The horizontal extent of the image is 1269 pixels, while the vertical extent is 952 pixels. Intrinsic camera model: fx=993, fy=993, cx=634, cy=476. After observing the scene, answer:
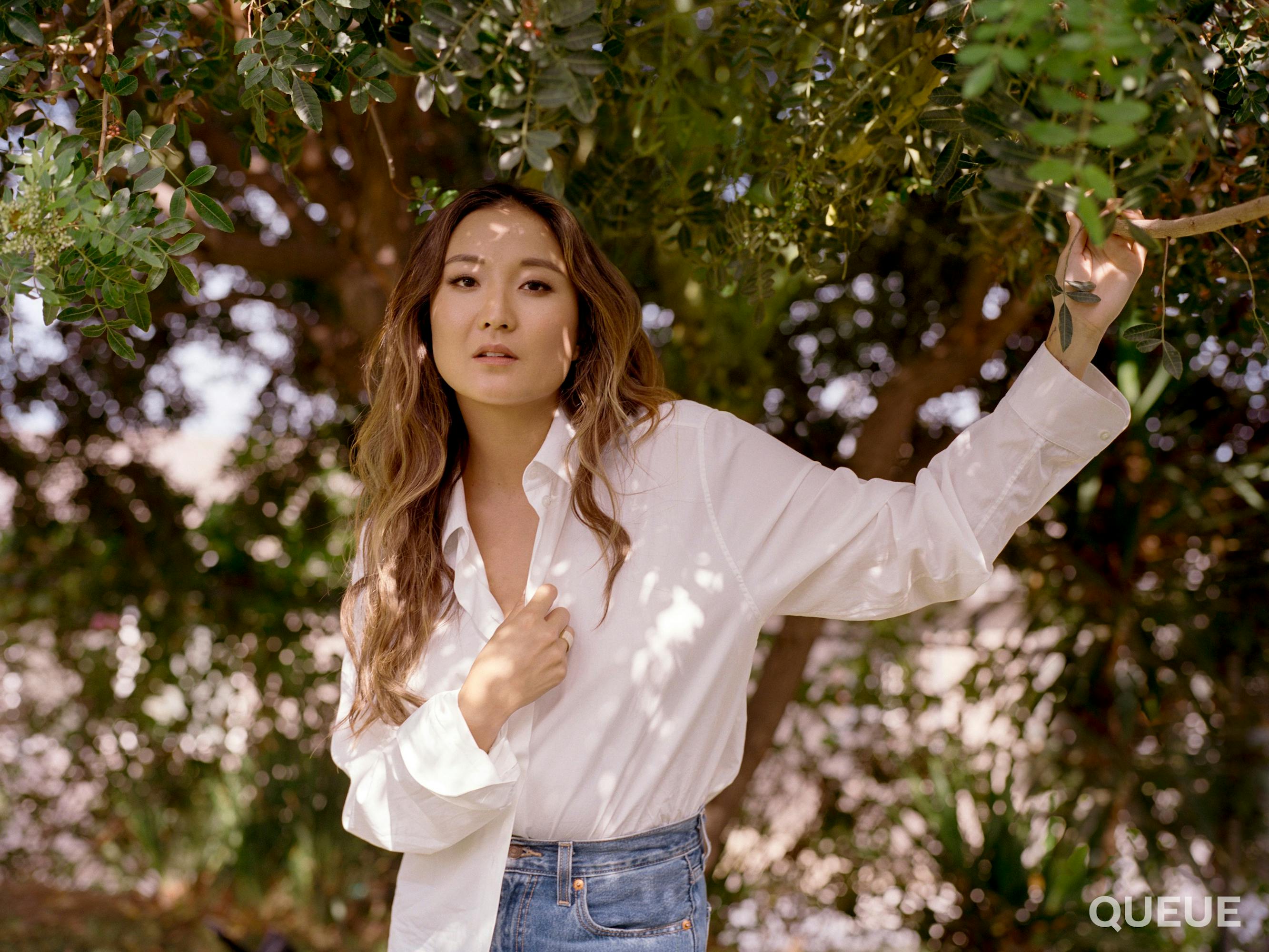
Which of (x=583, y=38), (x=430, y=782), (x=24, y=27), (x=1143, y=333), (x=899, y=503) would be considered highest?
(x=24, y=27)

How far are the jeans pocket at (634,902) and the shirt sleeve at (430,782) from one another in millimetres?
200

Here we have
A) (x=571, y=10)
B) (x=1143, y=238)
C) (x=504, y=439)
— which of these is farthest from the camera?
(x=504, y=439)

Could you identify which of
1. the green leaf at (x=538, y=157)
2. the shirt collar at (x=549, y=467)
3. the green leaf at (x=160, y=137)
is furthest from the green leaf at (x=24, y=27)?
the shirt collar at (x=549, y=467)

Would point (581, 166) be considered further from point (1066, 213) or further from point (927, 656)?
point (927, 656)

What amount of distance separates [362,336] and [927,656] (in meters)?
3.13

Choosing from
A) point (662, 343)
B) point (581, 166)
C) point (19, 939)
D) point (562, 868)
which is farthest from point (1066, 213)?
point (19, 939)

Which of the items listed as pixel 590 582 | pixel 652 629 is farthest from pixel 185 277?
pixel 652 629

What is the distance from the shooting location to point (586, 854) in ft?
5.14

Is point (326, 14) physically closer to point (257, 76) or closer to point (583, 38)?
point (257, 76)

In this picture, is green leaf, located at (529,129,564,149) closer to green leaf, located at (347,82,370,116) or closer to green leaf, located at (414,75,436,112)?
green leaf, located at (414,75,436,112)

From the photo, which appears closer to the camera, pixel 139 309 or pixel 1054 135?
pixel 1054 135

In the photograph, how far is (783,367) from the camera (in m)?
4.23

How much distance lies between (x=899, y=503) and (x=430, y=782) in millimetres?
821

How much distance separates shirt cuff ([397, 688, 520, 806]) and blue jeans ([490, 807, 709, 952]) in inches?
6.5
